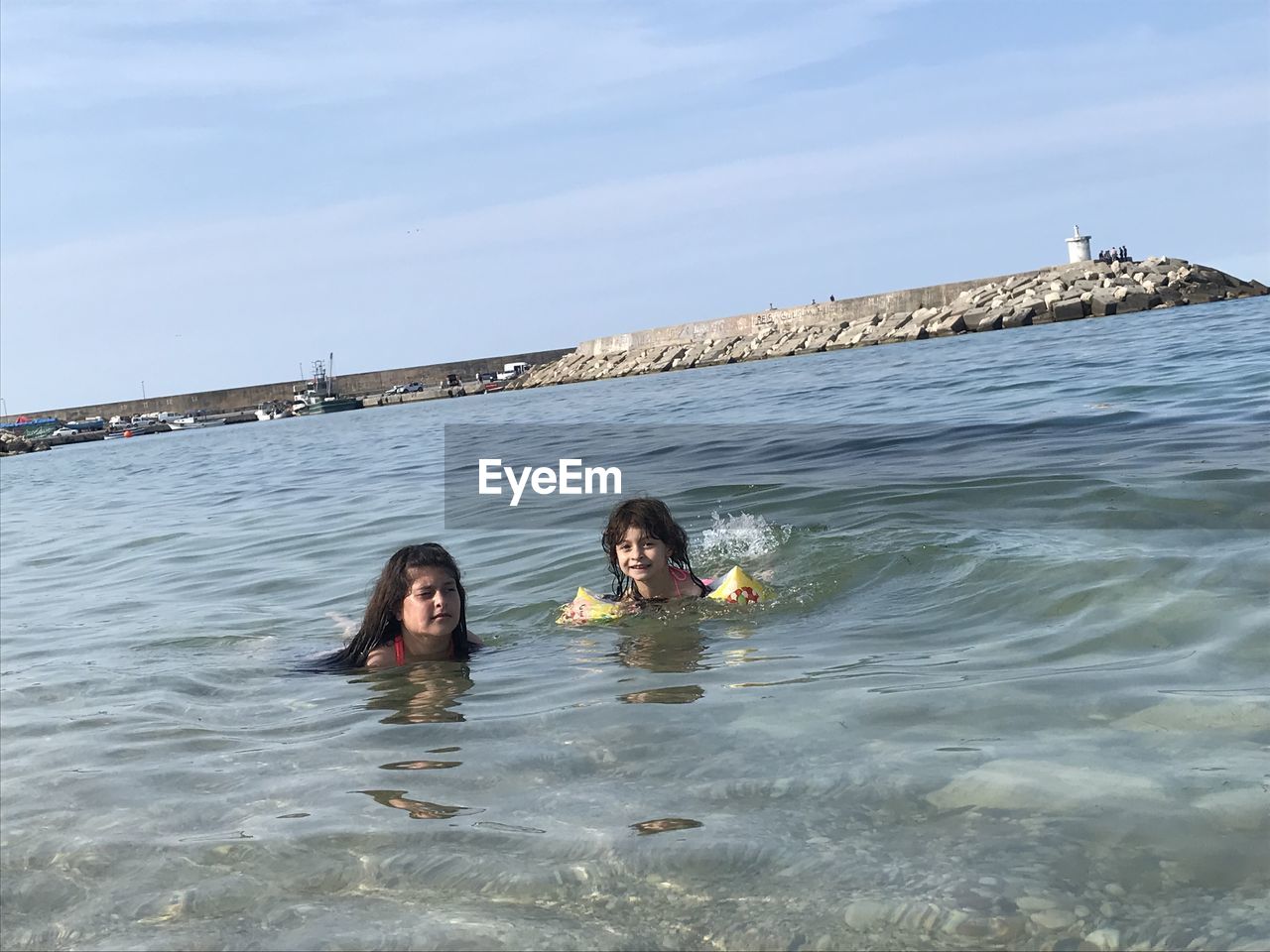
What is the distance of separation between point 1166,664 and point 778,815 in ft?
6.55

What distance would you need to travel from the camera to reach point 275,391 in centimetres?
7919

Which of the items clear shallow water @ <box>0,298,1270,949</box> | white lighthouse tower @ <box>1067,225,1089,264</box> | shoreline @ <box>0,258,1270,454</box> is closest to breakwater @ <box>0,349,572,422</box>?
shoreline @ <box>0,258,1270,454</box>

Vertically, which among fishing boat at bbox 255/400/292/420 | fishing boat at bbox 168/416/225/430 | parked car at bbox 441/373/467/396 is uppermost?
parked car at bbox 441/373/467/396

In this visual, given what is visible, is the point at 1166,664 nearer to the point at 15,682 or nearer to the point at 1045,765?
the point at 1045,765

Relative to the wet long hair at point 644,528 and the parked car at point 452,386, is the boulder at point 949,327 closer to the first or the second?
the parked car at point 452,386

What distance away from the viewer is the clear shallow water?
288 cm

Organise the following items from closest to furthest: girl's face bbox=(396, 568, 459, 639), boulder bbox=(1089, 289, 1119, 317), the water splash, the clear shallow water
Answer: the clear shallow water, girl's face bbox=(396, 568, 459, 639), the water splash, boulder bbox=(1089, 289, 1119, 317)

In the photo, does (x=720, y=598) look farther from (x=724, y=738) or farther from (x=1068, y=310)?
(x=1068, y=310)

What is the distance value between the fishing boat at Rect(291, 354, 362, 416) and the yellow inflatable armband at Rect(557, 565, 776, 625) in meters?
59.3

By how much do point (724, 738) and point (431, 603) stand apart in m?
2.20

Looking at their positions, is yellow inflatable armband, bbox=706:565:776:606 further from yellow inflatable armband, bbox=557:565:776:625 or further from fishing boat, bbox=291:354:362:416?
fishing boat, bbox=291:354:362:416

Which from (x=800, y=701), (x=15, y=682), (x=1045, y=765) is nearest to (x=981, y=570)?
(x=800, y=701)

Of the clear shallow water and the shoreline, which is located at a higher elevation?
the shoreline

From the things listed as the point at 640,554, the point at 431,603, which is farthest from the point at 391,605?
the point at 640,554
